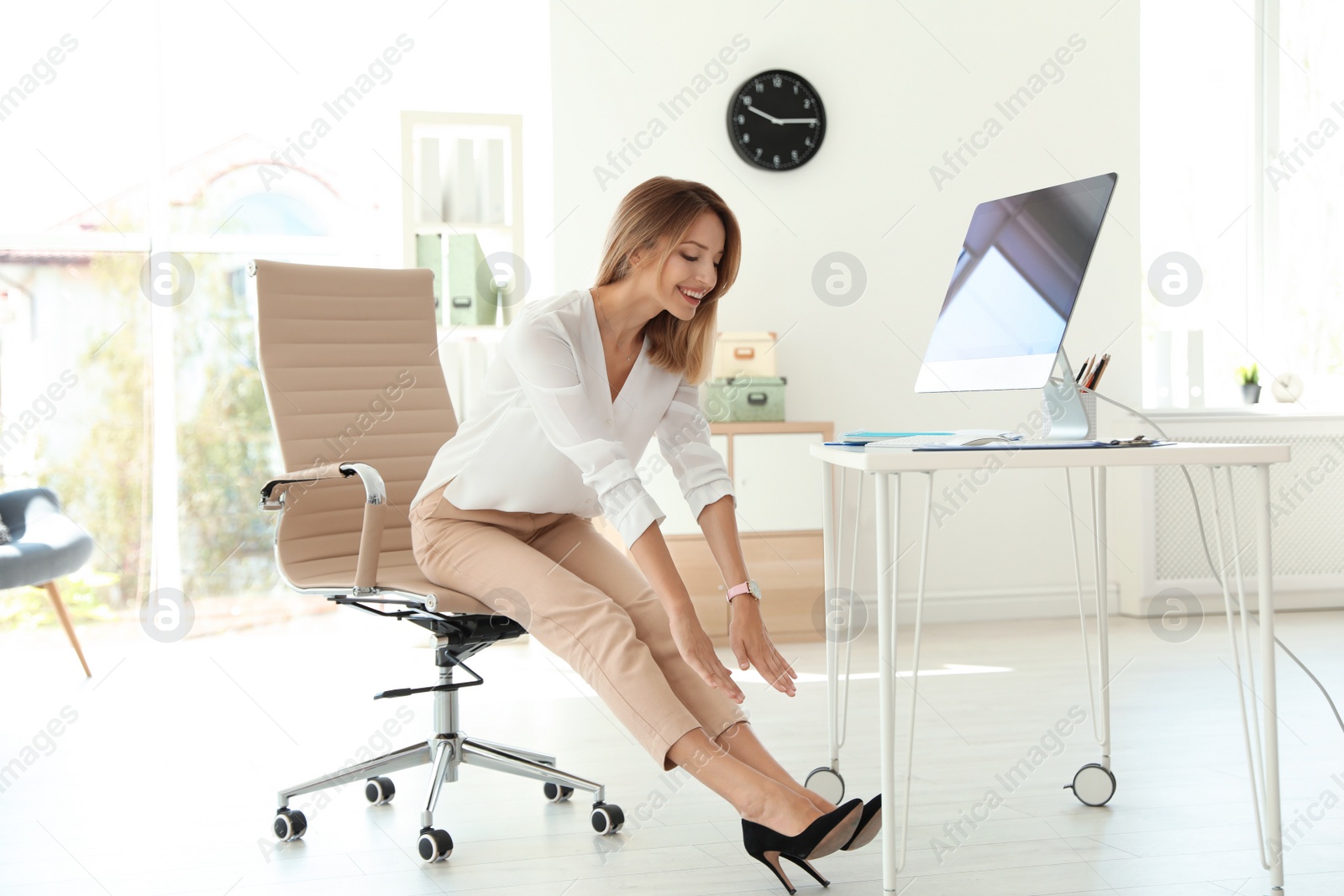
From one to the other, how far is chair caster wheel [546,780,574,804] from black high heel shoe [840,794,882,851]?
2.26 feet

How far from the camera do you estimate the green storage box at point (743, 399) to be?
3.58 metres

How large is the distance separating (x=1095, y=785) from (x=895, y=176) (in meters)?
2.46

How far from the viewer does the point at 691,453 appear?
1832 mm

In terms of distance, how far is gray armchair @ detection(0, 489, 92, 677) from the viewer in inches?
110

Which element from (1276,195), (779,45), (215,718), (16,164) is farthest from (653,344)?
(1276,195)

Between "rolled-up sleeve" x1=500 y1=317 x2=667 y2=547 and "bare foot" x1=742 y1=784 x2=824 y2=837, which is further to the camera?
"rolled-up sleeve" x1=500 y1=317 x2=667 y2=547

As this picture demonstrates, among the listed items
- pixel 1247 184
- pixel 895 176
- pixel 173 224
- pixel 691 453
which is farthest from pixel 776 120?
pixel 691 453

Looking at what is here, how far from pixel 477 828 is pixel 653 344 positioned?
0.90 metres

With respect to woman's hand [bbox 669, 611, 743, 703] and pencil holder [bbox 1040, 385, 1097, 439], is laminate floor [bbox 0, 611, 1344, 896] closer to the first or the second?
woman's hand [bbox 669, 611, 743, 703]

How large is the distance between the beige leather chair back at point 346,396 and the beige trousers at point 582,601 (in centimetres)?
15

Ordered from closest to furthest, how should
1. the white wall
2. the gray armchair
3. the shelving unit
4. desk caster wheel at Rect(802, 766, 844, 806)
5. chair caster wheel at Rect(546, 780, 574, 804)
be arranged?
desk caster wheel at Rect(802, 766, 844, 806)
chair caster wheel at Rect(546, 780, 574, 804)
the gray armchair
the shelving unit
the white wall

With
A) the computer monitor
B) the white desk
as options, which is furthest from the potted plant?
the white desk

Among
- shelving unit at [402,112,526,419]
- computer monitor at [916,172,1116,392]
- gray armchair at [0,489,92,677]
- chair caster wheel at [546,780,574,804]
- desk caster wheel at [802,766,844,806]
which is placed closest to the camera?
computer monitor at [916,172,1116,392]

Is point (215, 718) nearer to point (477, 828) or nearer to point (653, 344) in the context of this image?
point (477, 828)
